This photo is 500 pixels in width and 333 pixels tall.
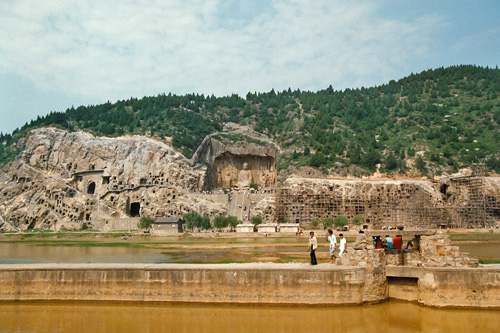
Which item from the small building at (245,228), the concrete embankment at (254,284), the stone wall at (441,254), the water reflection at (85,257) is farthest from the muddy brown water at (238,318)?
the small building at (245,228)

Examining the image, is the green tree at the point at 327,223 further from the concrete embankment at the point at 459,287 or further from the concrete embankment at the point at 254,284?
the concrete embankment at the point at 459,287

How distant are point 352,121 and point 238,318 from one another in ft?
313

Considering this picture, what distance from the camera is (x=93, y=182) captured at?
8812 cm

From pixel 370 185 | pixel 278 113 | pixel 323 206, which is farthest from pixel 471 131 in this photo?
pixel 278 113

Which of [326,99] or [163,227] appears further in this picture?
[326,99]

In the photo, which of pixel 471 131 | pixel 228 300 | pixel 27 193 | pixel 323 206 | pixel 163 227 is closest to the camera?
pixel 228 300

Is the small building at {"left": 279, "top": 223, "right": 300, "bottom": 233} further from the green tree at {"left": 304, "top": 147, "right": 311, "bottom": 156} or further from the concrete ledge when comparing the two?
the concrete ledge

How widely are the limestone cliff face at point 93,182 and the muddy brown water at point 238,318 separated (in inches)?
2307

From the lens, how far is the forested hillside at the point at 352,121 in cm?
8550

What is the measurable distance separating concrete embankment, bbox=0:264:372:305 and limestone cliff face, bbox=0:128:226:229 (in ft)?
188

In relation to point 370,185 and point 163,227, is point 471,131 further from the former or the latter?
point 163,227

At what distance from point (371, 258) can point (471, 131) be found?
85558 mm

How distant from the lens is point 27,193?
8238 cm

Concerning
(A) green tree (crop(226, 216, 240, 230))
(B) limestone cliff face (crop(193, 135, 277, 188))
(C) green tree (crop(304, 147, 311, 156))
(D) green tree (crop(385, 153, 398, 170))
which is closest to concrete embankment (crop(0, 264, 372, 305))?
(A) green tree (crop(226, 216, 240, 230))
